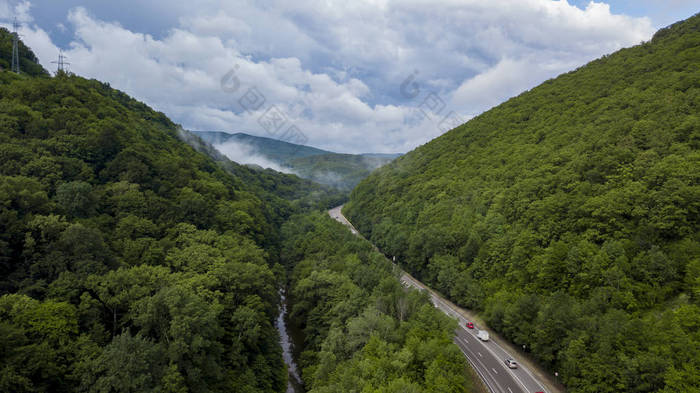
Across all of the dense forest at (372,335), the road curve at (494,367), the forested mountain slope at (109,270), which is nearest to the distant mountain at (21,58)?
the forested mountain slope at (109,270)

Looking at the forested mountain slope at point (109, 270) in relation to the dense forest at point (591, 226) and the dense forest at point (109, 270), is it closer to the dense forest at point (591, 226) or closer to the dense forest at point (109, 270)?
the dense forest at point (109, 270)

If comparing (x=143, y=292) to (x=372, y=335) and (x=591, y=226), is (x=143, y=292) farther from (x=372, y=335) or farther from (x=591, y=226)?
(x=591, y=226)

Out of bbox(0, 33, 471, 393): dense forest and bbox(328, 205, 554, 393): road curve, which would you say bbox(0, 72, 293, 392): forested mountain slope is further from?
bbox(328, 205, 554, 393): road curve

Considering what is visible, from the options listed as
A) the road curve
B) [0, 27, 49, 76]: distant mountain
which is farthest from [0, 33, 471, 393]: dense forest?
[0, 27, 49, 76]: distant mountain

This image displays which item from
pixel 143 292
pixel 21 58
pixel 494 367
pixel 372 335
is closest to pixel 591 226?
pixel 494 367

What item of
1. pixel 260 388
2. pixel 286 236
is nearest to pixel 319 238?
pixel 286 236
